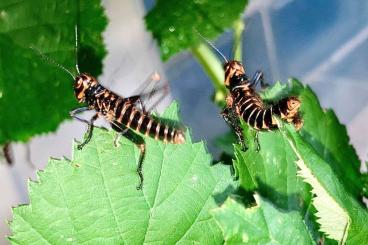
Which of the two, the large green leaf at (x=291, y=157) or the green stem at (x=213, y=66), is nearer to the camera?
the large green leaf at (x=291, y=157)

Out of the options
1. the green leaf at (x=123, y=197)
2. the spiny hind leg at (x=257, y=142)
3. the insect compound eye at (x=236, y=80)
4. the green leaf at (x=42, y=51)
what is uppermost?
the green leaf at (x=42, y=51)

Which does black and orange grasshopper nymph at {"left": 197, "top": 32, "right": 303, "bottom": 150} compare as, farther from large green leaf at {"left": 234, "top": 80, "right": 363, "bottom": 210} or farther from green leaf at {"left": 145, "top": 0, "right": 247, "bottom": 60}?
green leaf at {"left": 145, "top": 0, "right": 247, "bottom": 60}

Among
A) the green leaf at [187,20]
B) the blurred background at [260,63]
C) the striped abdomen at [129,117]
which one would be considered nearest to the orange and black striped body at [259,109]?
the striped abdomen at [129,117]

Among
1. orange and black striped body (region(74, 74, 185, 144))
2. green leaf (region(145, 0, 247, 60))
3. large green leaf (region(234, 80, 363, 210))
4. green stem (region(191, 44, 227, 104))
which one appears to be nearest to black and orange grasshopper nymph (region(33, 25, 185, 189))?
orange and black striped body (region(74, 74, 185, 144))

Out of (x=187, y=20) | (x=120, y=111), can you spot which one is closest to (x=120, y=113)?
(x=120, y=111)

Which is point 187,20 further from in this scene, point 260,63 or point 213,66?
point 260,63

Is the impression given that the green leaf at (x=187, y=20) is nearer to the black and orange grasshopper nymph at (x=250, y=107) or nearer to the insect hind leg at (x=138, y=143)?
the black and orange grasshopper nymph at (x=250, y=107)
